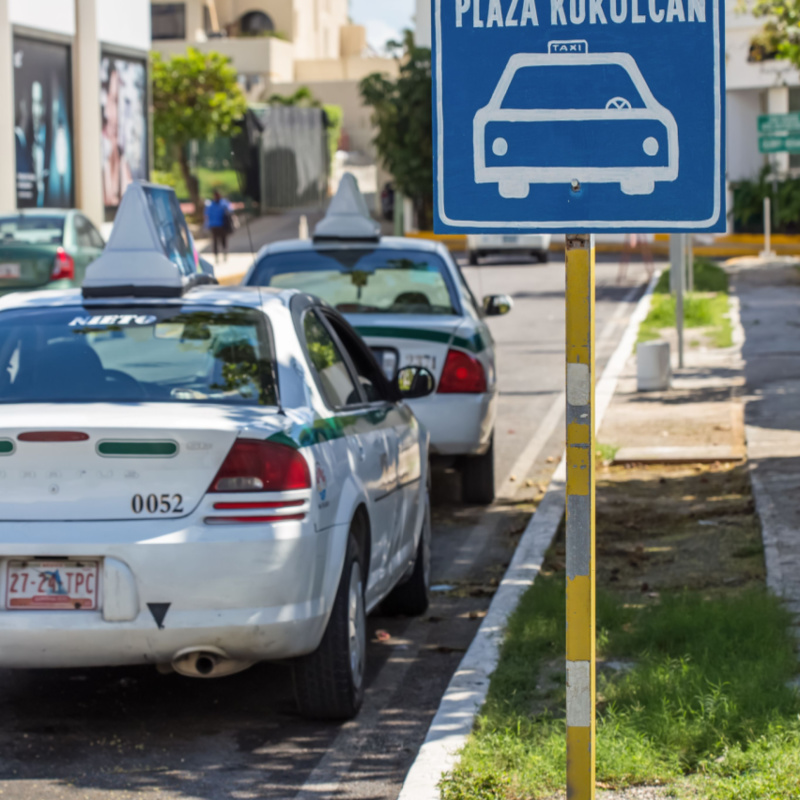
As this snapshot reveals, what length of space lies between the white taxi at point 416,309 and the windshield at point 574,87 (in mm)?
5368

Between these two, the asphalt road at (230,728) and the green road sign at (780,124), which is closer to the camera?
the asphalt road at (230,728)

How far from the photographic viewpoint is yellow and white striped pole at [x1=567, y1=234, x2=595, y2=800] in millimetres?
3502

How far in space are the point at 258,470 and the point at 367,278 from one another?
16.2 feet

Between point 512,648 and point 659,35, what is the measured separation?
129 inches

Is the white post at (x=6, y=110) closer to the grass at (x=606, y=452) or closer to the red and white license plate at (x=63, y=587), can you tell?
the grass at (x=606, y=452)

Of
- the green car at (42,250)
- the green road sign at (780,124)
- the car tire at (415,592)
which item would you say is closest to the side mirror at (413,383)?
the car tire at (415,592)

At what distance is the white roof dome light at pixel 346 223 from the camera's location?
32.8 feet

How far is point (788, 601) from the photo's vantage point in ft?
21.0

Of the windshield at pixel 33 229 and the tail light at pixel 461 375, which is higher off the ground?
the windshield at pixel 33 229

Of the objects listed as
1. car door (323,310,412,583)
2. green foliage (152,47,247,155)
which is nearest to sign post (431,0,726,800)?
car door (323,310,412,583)

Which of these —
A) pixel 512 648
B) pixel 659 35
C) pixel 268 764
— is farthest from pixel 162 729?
pixel 659 35

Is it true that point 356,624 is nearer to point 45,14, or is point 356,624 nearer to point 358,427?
point 358,427

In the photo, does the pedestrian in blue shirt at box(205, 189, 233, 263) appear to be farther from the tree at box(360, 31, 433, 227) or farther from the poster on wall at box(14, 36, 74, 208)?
the tree at box(360, 31, 433, 227)

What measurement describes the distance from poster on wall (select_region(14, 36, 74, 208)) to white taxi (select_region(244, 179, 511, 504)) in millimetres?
18936
